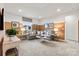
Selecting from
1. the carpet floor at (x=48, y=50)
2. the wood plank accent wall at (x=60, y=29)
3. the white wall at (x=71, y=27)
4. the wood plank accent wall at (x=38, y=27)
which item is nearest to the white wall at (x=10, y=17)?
the wood plank accent wall at (x=38, y=27)

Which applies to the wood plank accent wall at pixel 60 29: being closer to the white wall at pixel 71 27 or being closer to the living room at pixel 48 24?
the living room at pixel 48 24

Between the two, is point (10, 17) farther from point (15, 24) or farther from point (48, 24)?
point (48, 24)

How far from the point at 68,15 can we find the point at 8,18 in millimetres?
5398

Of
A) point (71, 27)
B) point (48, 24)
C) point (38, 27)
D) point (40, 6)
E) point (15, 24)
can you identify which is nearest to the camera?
point (40, 6)

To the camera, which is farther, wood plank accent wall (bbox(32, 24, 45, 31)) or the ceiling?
wood plank accent wall (bbox(32, 24, 45, 31))

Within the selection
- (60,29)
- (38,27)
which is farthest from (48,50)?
(38,27)

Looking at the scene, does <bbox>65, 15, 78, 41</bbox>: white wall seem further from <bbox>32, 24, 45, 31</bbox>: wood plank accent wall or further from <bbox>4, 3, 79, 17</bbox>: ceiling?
<bbox>32, 24, 45, 31</bbox>: wood plank accent wall

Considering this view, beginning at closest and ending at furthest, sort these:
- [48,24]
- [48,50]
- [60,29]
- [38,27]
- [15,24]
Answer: [48,50] → [15,24] → [60,29] → [48,24] → [38,27]

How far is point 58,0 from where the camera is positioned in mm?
2350

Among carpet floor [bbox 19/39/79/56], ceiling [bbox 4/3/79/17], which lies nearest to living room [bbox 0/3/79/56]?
ceiling [bbox 4/3/79/17]

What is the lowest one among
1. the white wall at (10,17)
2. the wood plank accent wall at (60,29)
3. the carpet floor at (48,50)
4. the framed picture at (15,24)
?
the carpet floor at (48,50)

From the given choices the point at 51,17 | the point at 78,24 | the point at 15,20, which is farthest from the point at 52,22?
the point at 15,20

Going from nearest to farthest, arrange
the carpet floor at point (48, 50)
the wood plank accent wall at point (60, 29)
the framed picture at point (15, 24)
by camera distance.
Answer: the carpet floor at point (48, 50) → the framed picture at point (15, 24) → the wood plank accent wall at point (60, 29)

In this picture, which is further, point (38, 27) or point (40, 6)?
point (38, 27)
